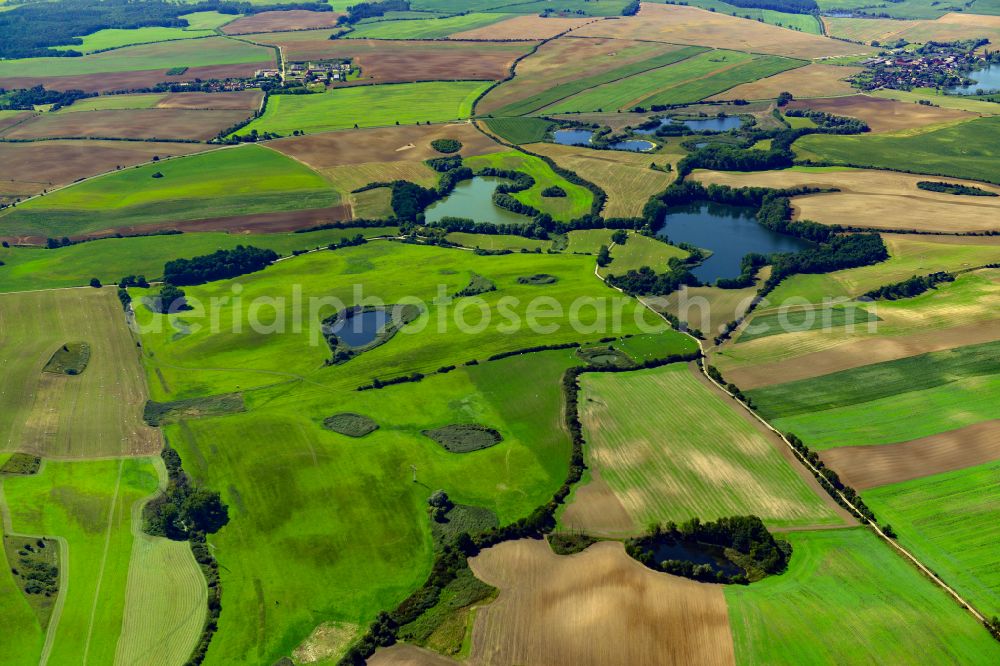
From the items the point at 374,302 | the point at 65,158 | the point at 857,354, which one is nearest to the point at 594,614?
the point at 857,354

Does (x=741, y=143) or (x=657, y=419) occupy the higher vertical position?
(x=741, y=143)

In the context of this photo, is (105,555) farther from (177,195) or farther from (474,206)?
(474,206)

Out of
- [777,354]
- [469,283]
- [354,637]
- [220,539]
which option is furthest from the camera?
[469,283]

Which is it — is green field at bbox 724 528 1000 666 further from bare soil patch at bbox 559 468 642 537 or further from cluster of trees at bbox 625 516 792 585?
bare soil patch at bbox 559 468 642 537

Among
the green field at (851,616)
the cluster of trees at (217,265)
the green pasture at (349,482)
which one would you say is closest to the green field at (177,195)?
the cluster of trees at (217,265)

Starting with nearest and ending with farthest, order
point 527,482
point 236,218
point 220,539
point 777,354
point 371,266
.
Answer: point 220,539 → point 527,482 → point 777,354 → point 371,266 → point 236,218

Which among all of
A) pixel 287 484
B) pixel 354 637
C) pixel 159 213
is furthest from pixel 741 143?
pixel 354 637

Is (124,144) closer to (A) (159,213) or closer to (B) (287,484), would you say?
(A) (159,213)
